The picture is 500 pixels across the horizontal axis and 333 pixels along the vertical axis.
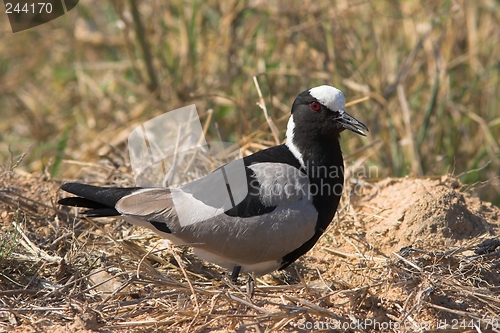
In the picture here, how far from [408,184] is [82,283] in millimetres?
2391

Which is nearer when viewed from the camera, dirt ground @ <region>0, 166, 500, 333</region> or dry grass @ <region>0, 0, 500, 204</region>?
dirt ground @ <region>0, 166, 500, 333</region>

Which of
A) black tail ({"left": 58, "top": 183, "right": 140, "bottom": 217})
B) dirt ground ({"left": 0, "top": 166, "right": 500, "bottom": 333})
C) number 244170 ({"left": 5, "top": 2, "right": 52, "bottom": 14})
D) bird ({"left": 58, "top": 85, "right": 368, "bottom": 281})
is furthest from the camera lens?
number 244170 ({"left": 5, "top": 2, "right": 52, "bottom": 14})

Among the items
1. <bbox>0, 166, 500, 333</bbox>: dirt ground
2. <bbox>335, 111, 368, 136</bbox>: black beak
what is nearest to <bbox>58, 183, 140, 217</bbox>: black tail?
<bbox>0, 166, 500, 333</bbox>: dirt ground

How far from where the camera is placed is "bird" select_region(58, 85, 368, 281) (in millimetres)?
3732

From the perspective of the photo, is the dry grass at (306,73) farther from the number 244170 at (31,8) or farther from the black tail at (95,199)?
the black tail at (95,199)

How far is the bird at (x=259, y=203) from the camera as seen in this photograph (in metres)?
3.73

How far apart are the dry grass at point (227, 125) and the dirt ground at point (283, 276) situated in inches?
0.6

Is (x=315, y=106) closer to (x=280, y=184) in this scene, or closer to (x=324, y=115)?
(x=324, y=115)

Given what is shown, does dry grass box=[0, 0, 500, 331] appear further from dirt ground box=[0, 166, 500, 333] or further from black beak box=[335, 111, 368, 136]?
black beak box=[335, 111, 368, 136]

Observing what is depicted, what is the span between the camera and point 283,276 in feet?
13.7

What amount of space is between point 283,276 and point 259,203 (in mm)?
684

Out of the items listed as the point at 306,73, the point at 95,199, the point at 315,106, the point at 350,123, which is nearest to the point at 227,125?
the point at 306,73

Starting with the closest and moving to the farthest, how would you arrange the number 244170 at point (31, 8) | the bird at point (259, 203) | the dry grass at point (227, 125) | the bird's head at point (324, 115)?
the dry grass at point (227, 125), the bird at point (259, 203), the bird's head at point (324, 115), the number 244170 at point (31, 8)

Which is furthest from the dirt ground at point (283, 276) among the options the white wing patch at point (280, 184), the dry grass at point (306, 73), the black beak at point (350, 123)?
the dry grass at point (306, 73)
